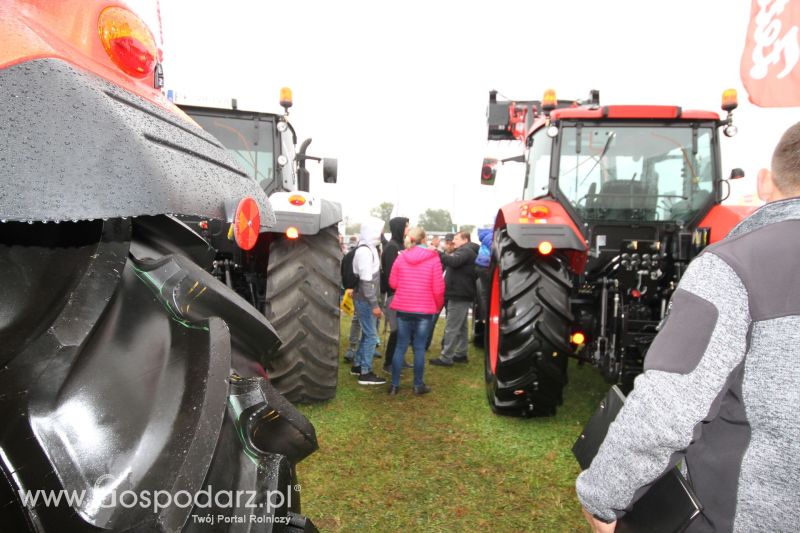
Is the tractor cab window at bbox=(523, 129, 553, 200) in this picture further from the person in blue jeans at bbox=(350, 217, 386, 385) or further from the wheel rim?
the person in blue jeans at bbox=(350, 217, 386, 385)

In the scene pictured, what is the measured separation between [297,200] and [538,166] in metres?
2.19

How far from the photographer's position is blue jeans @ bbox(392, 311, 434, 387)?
4.79 metres

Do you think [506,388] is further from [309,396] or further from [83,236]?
[83,236]

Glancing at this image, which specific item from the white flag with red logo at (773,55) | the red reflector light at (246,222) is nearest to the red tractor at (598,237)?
the white flag with red logo at (773,55)

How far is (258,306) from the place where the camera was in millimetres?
4465

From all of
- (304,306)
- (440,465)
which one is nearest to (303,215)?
(304,306)

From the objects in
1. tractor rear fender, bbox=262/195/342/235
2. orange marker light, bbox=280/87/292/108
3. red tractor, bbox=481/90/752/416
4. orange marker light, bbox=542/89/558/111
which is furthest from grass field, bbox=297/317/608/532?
orange marker light, bbox=280/87/292/108

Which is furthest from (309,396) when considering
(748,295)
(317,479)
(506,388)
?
(748,295)

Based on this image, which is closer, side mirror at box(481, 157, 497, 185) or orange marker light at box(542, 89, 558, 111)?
orange marker light at box(542, 89, 558, 111)

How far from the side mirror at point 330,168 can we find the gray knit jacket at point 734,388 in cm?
425

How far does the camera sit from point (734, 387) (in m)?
1.12

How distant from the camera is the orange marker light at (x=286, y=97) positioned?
4512 millimetres

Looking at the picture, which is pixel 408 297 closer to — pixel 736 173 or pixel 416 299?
pixel 416 299

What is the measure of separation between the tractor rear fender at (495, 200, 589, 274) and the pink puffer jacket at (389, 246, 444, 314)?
1081mm
